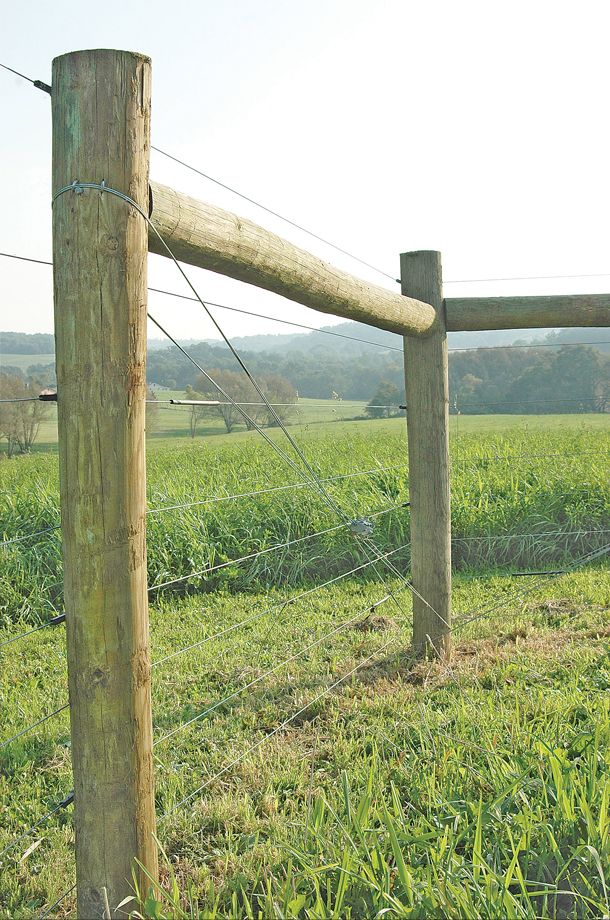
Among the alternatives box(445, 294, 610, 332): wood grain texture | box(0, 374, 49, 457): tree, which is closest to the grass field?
box(445, 294, 610, 332): wood grain texture

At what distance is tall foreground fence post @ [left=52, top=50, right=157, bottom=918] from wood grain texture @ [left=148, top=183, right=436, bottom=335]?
0.59 ft

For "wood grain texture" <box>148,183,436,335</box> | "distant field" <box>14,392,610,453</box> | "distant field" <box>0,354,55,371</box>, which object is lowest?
"distant field" <box>14,392,610,453</box>

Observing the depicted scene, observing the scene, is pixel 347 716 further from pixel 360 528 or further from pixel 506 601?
pixel 506 601

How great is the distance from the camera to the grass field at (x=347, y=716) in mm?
2105

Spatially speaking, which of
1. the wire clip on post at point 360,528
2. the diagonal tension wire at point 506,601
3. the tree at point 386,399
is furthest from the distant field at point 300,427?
the wire clip on post at point 360,528

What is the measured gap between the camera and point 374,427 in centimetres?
1778

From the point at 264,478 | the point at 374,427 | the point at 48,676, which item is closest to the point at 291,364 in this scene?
the point at 374,427

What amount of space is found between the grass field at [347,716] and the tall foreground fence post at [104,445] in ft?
0.91

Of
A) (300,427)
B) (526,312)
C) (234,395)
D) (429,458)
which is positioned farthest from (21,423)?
(526,312)

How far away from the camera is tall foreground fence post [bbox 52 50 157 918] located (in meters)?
1.78

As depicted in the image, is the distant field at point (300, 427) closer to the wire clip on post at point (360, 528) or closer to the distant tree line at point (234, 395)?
the distant tree line at point (234, 395)

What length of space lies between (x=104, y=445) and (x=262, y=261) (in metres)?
0.98

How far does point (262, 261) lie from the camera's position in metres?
2.49

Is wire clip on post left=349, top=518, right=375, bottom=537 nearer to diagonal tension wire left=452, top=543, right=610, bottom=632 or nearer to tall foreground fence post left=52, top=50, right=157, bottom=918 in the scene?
diagonal tension wire left=452, top=543, right=610, bottom=632
